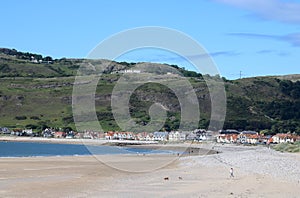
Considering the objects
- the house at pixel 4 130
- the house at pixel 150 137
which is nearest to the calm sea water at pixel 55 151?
the house at pixel 150 137

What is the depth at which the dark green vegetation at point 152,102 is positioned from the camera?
143625 mm

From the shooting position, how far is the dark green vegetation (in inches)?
5655

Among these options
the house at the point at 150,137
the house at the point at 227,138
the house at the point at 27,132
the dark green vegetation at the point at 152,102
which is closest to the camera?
the house at the point at 227,138

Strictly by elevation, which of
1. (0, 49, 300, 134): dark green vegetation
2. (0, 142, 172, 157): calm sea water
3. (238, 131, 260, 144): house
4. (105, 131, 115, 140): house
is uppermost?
(0, 49, 300, 134): dark green vegetation

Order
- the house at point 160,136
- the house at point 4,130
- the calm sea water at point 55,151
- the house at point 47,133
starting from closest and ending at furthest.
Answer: the calm sea water at point 55,151, the house at point 160,136, the house at point 47,133, the house at point 4,130

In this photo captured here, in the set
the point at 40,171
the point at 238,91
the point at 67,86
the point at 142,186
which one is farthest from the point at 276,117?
the point at 142,186

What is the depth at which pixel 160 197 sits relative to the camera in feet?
83.5

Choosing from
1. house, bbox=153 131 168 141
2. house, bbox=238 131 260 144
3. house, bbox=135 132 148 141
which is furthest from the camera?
house, bbox=135 132 148 141

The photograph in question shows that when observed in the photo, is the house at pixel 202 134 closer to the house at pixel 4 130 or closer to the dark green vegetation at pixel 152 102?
the dark green vegetation at pixel 152 102

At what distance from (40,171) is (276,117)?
11750 cm

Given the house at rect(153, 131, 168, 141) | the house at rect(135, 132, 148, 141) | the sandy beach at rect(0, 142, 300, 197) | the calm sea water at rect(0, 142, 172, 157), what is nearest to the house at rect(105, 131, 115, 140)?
the house at rect(135, 132, 148, 141)

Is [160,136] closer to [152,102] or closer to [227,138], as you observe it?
[227,138]

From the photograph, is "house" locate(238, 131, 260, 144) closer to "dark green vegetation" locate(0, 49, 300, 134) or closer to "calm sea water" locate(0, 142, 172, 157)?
"dark green vegetation" locate(0, 49, 300, 134)

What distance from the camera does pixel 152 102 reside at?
159625 mm
